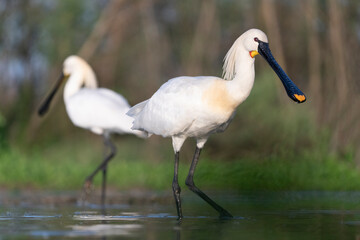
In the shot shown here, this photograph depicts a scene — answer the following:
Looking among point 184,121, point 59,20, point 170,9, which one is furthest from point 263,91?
point 59,20

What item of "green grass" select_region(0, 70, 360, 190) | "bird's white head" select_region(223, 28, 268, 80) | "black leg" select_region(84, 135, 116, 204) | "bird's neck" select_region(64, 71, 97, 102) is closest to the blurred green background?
"green grass" select_region(0, 70, 360, 190)

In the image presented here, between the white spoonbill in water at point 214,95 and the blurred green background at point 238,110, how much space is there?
3531 millimetres

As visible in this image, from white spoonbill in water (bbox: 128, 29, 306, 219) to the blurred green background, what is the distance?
11.6ft

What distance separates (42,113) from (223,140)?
11.1 ft

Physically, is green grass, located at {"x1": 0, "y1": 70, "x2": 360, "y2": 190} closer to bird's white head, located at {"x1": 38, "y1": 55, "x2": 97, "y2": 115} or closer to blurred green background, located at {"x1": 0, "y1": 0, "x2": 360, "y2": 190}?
blurred green background, located at {"x1": 0, "y1": 0, "x2": 360, "y2": 190}

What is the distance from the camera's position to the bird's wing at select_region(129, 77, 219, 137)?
290 inches

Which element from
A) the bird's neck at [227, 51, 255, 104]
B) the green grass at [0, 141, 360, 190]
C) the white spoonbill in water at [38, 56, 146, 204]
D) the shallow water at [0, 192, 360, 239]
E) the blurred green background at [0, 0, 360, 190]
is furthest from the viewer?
the blurred green background at [0, 0, 360, 190]

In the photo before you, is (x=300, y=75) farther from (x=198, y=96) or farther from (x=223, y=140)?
(x=198, y=96)

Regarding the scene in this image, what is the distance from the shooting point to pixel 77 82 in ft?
40.9

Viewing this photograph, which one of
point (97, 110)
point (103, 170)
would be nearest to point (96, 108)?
point (97, 110)

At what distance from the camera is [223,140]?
12.3 meters

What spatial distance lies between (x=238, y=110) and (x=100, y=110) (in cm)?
237

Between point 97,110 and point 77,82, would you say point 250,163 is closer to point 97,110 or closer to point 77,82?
point 97,110

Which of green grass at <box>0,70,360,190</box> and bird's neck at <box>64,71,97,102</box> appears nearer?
green grass at <box>0,70,360,190</box>
